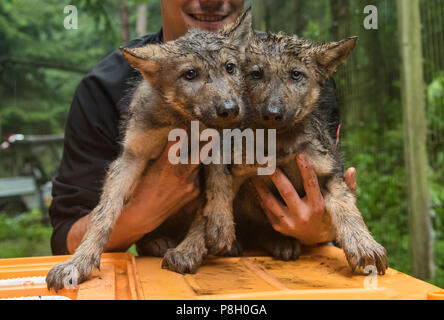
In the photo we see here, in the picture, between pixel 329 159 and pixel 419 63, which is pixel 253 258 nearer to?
pixel 329 159

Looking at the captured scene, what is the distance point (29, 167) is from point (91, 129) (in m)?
6.38

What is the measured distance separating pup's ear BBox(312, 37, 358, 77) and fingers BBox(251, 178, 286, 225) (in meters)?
0.76

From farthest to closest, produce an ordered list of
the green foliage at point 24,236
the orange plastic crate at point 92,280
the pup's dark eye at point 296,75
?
the green foliage at point 24,236 → the pup's dark eye at point 296,75 → the orange plastic crate at point 92,280

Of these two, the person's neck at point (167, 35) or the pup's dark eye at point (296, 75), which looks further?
the person's neck at point (167, 35)

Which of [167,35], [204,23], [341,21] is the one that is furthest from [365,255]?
[341,21]

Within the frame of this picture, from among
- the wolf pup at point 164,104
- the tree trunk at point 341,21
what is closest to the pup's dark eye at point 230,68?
the wolf pup at point 164,104

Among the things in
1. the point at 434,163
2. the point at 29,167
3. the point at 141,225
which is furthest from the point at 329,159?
the point at 29,167

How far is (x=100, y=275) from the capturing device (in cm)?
214

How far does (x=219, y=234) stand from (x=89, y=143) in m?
1.42

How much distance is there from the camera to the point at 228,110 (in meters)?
2.06

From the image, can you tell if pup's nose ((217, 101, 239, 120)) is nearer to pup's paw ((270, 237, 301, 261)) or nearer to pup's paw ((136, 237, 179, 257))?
pup's paw ((270, 237, 301, 261))

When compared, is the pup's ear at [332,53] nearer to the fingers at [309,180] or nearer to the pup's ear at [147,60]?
the fingers at [309,180]

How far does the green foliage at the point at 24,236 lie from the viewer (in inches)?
273

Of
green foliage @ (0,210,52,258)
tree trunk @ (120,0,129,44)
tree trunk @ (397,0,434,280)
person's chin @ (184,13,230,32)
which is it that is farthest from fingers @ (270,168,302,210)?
tree trunk @ (120,0,129,44)
